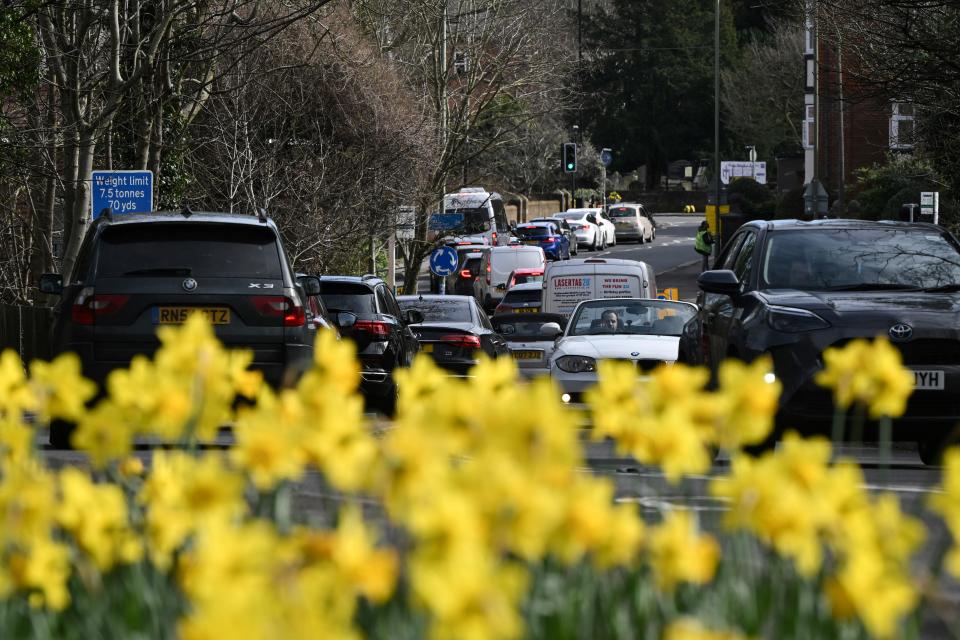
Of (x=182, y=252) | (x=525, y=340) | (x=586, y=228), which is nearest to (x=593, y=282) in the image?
(x=525, y=340)

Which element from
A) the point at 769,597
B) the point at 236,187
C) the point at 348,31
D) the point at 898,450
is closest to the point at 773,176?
the point at 348,31

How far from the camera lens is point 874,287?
11.8 metres

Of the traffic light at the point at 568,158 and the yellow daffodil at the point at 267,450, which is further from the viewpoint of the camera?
the traffic light at the point at 568,158

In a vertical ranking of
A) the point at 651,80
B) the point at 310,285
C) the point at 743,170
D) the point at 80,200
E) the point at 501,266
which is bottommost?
the point at 501,266

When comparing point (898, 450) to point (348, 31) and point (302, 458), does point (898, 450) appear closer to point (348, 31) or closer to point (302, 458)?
point (302, 458)

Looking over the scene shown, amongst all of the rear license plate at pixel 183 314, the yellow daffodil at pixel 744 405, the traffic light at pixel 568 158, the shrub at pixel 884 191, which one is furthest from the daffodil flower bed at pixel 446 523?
the traffic light at pixel 568 158

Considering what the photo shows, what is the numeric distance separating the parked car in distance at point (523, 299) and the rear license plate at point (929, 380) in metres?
24.1

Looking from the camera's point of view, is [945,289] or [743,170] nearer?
[945,289]

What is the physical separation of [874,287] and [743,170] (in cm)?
7301

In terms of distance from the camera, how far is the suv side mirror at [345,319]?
17.6m

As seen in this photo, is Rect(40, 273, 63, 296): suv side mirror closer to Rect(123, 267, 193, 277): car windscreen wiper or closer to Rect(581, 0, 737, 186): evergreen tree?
Rect(123, 267, 193, 277): car windscreen wiper

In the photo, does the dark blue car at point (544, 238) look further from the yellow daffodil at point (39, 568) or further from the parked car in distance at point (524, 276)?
the yellow daffodil at point (39, 568)

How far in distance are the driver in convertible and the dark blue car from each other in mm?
47129

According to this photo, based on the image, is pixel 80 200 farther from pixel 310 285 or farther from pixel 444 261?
pixel 444 261
